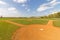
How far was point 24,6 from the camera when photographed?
4020 millimetres

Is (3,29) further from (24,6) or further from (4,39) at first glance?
(24,6)

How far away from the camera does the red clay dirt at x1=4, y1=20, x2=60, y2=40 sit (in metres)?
3.63

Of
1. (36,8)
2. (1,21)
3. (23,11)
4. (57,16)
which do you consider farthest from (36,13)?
(1,21)

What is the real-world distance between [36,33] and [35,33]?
4cm

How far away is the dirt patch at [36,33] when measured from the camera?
11.9ft

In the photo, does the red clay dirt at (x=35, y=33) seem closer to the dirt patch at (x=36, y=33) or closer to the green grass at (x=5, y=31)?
the dirt patch at (x=36, y=33)

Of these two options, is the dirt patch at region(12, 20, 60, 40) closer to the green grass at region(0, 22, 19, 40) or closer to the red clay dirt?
the red clay dirt

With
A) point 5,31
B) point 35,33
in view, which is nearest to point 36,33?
point 35,33

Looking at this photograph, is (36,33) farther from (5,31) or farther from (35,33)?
(5,31)

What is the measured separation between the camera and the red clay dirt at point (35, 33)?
363cm

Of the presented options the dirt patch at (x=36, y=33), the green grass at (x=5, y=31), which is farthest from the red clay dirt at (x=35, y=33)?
the green grass at (x=5, y=31)

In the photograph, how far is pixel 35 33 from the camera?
3.94m

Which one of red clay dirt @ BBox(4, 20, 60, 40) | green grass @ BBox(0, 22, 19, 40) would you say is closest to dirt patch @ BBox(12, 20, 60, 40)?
red clay dirt @ BBox(4, 20, 60, 40)

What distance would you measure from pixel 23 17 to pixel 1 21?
71 cm
